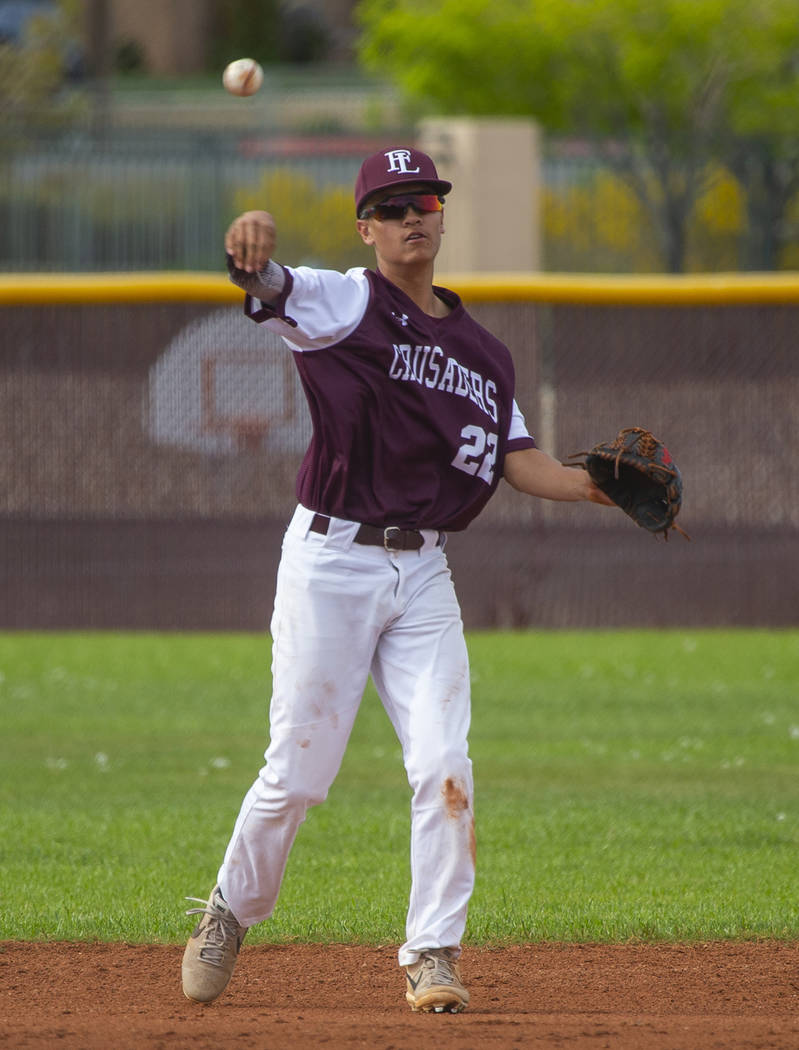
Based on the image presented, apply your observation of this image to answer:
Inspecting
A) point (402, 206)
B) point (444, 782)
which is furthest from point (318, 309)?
point (444, 782)

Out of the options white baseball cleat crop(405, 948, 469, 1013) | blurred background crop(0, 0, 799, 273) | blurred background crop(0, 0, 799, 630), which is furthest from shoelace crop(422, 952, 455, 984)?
blurred background crop(0, 0, 799, 273)

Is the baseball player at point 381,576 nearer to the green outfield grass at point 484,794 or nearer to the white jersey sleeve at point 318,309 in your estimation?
the white jersey sleeve at point 318,309

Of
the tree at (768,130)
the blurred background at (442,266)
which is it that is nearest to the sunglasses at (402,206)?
the blurred background at (442,266)

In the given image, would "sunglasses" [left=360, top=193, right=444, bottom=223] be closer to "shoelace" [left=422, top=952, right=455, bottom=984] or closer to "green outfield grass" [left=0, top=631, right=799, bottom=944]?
"shoelace" [left=422, top=952, right=455, bottom=984]

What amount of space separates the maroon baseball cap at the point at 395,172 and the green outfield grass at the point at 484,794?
2.29 m

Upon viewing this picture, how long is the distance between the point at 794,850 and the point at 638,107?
791 inches

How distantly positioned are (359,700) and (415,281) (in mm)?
1088

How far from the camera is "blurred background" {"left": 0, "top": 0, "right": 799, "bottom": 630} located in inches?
482

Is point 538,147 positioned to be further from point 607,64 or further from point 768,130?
point 768,130

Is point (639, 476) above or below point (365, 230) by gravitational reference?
below

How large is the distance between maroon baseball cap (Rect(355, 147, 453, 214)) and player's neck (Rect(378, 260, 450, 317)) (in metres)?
0.18

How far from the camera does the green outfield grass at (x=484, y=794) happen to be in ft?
18.2

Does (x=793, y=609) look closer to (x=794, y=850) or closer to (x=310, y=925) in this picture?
(x=794, y=850)

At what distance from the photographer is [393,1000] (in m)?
4.49
